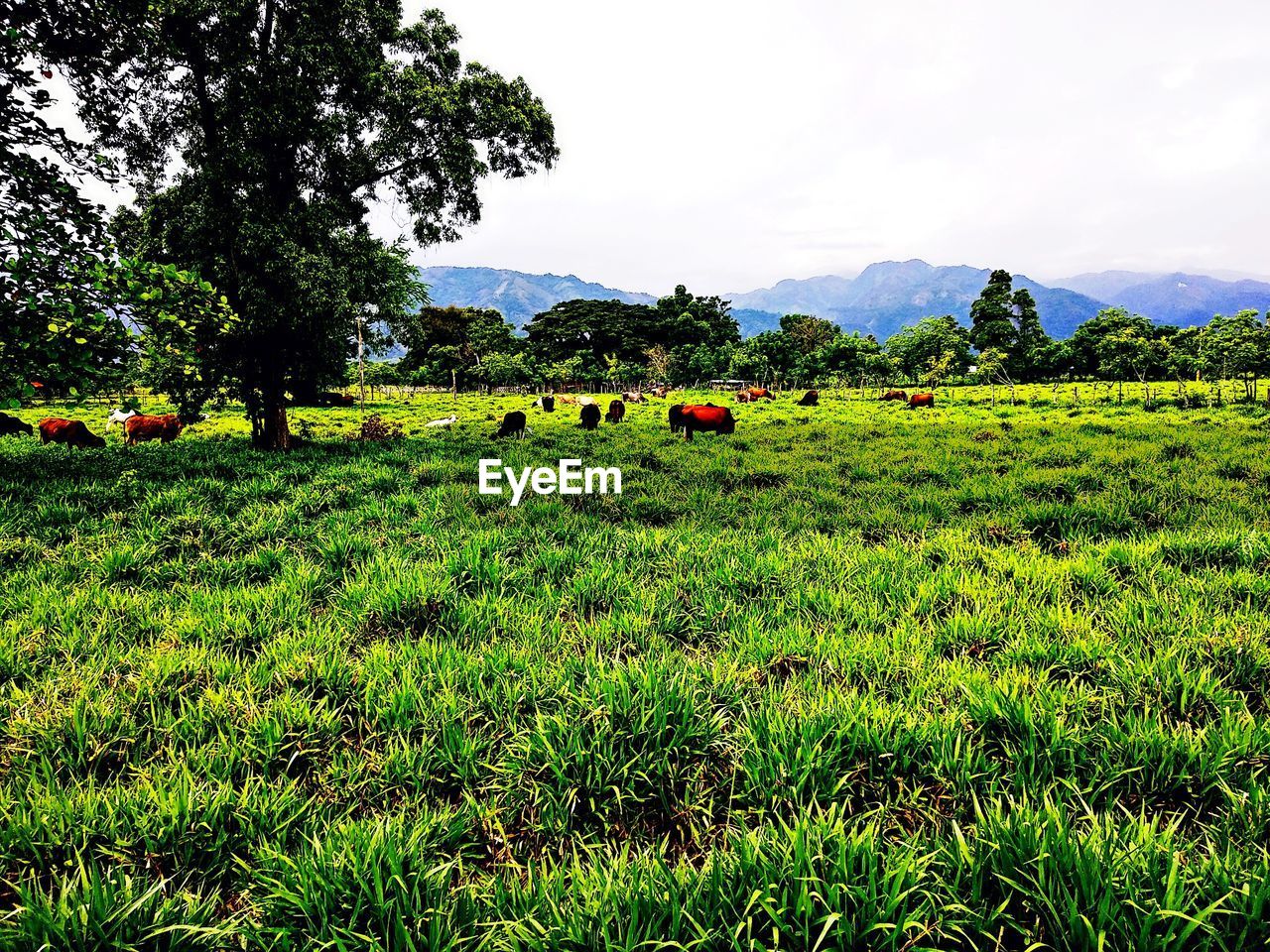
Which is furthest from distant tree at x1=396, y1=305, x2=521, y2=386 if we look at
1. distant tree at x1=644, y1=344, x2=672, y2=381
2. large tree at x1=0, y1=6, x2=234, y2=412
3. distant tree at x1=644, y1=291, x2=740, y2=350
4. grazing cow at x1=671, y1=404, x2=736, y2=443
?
large tree at x1=0, y1=6, x2=234, y2=412

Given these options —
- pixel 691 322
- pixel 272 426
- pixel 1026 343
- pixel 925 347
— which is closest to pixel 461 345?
pixel 691 322

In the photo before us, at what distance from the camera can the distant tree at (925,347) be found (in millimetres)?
52034

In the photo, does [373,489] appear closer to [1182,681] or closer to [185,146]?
[1182,681]

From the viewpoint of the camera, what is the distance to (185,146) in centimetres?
1221

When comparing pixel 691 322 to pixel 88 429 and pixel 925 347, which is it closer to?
pixel 925 347

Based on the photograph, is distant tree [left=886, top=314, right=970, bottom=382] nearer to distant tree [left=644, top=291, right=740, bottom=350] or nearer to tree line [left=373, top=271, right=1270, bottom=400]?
tree line [left=373, top=271, right=1270, bottom=400]

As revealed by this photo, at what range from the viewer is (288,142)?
37.2ft

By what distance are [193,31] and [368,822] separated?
612 inches

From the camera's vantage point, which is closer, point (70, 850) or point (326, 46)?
point (70, 850)

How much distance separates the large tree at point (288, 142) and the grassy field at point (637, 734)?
7170 mm

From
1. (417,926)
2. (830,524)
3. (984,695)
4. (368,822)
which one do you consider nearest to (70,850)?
(368,822)

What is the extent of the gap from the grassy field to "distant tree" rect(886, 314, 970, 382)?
5290 centimetres

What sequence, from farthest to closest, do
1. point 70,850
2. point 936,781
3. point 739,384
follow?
point 739,384, point 936,781, point 70,850

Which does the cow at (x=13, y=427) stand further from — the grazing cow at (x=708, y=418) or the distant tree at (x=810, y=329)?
the distant tree at (x=810, y=329)
